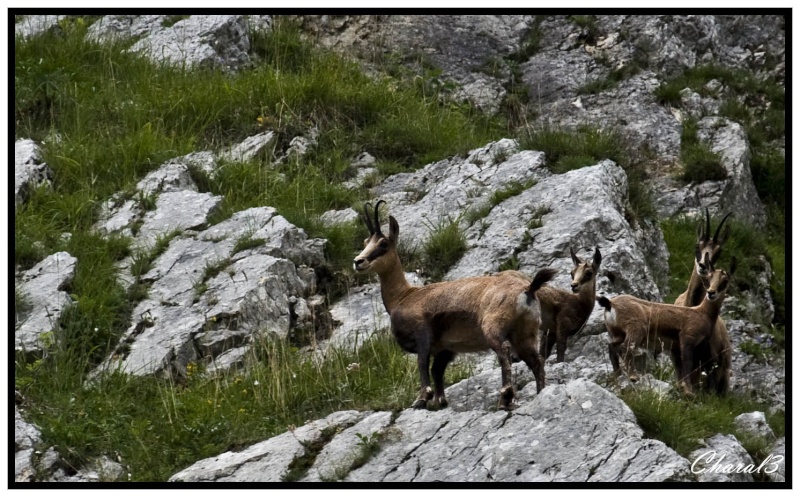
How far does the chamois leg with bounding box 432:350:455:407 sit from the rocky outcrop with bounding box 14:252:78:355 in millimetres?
4308

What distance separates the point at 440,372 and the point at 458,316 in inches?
23.1

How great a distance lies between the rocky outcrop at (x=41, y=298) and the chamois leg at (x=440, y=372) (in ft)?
14.1

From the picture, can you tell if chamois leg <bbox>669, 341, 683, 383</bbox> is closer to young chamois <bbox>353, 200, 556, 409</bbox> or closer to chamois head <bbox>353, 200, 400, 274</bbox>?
young chamois <bbox>353, 200, 556, 409</bbox>

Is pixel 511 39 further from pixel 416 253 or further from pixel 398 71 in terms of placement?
pixel 416 253

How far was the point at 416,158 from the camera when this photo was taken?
1692cm

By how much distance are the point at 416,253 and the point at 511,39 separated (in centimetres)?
710

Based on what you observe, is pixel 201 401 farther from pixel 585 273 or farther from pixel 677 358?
pixel 677 358

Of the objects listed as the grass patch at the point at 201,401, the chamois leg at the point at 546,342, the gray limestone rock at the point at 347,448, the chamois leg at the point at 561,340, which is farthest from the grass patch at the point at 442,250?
the gray limestone rock at the point at 347,448

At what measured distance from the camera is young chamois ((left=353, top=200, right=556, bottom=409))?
9.60 m

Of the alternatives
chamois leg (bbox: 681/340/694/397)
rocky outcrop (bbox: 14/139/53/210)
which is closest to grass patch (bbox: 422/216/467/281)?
chamois leg (bbox: 681/340/694/397)

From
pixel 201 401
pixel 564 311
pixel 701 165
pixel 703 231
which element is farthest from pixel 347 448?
pixel 701 165

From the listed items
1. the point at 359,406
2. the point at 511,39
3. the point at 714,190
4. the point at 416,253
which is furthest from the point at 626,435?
the point at 511,39

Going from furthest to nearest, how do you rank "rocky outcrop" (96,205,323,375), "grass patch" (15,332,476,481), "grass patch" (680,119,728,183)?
"grass patch" (680,119,728,183), "rocky outcrop" (96,205,323,375), "grass patch" (15,332,476,481)

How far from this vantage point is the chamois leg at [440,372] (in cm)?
1032
